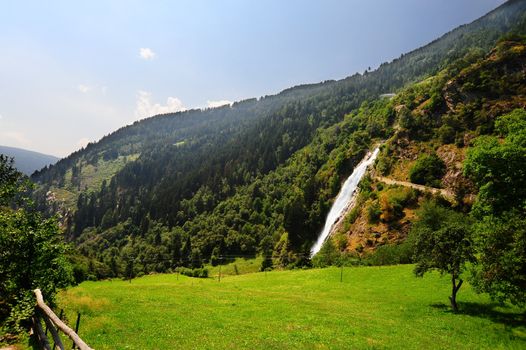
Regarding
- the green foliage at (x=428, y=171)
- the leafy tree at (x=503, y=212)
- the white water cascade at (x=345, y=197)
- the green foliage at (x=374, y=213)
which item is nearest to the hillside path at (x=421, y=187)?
the green foliage at (x=428, y=171)

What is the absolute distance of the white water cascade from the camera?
108 metres

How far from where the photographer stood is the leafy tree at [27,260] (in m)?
19.0

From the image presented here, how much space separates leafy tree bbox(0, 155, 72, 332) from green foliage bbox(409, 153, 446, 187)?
8978 centimetres

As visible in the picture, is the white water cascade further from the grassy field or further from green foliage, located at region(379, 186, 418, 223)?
the grassy field

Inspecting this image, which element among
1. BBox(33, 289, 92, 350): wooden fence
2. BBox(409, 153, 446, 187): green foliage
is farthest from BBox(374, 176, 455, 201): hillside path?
BBox(33, 289, 92, 350): wooden fence

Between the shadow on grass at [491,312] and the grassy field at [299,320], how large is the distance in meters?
0.08

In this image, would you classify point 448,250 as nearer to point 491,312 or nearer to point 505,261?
point 491,312

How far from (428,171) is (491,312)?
65812 millimetres

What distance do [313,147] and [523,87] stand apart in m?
109

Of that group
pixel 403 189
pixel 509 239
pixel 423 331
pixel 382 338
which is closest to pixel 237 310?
pixel 382 338

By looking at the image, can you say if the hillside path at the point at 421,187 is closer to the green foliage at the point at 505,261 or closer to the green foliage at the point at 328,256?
the green foliage at the point at 328,256

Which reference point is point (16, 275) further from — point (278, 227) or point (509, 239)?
point (278, 227)

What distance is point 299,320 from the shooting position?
96.1ft

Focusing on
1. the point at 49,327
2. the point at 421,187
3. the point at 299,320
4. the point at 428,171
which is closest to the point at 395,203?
the point at 421,187
